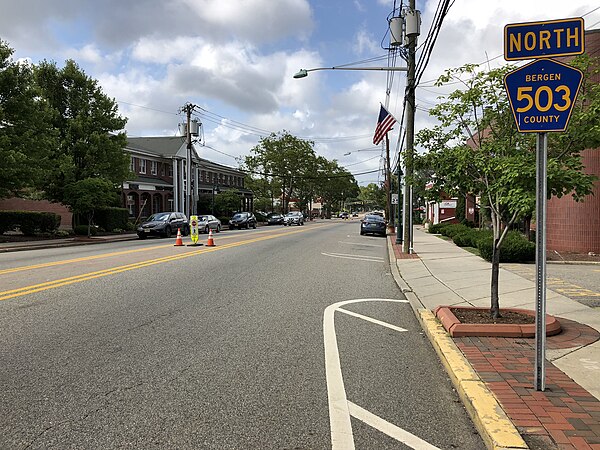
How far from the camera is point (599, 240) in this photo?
1684 centimetres

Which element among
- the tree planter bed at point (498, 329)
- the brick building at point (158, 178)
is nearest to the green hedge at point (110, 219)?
the brick building at point (158, 178)

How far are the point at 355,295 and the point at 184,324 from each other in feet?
12.8

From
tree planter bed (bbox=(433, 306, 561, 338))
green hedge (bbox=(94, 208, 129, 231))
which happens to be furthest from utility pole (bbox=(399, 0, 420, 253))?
green hedge (bbox=(94, 208, 129, 231))

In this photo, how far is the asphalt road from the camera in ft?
12.3

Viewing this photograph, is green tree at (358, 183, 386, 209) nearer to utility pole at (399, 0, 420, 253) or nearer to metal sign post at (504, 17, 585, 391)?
utility pole at (399, 0, 420, 253)

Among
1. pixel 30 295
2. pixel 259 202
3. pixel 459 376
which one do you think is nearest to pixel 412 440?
pixel 459 376

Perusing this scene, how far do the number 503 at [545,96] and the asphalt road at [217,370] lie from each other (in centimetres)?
263

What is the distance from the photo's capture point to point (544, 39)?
4.54 meters

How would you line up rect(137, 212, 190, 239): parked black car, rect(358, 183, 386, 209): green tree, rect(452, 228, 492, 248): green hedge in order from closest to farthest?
rect(452, 228, 492, 248): green hedge, rect(137, 212, 190, 239): parked black car, rect(358, 183, 386, 209): green tree

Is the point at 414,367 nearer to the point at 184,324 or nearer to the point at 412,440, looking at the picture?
the point at 412,440

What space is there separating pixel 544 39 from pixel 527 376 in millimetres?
3015

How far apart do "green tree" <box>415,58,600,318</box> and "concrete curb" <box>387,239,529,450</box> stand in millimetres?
1370

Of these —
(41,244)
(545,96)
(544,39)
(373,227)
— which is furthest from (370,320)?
(373,227)

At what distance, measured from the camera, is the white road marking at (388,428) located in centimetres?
361
